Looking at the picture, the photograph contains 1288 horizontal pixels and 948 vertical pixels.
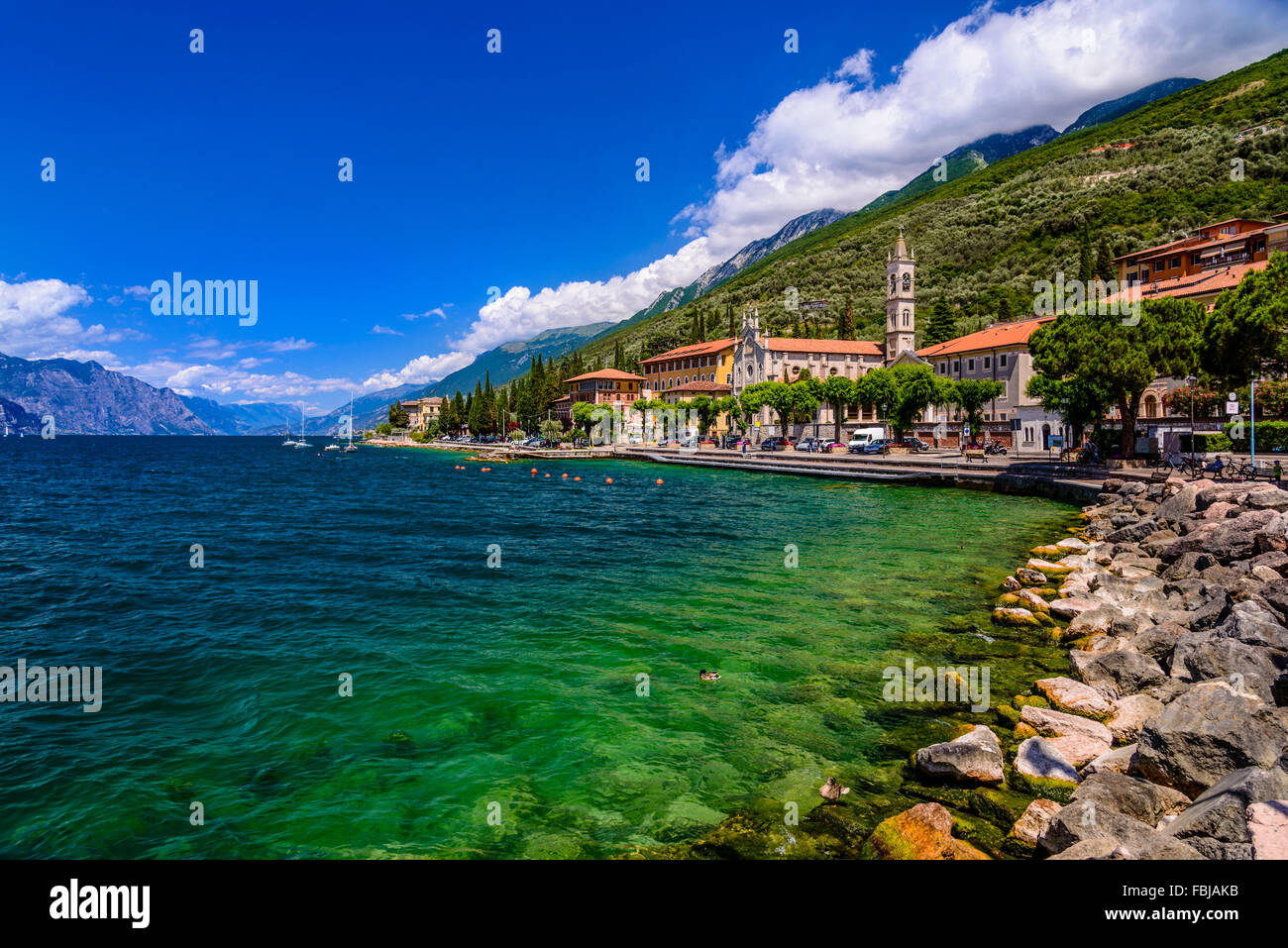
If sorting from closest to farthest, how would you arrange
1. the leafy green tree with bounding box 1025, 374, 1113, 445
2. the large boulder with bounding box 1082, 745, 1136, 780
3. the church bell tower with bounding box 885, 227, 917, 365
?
the large boulder with bounding box 1082, 745, 1136, 780 → the leafy green tree with bounding box 1025, 374, 1113, 445 → the church bell tower with bounding box 885, 227, 917, 365

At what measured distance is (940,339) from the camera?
99.2 meters

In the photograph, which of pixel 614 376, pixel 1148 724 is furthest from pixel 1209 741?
pixel 614 376

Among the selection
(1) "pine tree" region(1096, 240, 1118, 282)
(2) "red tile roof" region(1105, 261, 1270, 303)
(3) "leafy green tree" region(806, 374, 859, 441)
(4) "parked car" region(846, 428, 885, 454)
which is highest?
(1) "pine tree" region(1096, 240, 1118, 282)

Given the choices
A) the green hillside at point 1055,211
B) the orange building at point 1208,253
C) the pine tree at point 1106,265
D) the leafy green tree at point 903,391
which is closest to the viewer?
the orange building at point 1208,253

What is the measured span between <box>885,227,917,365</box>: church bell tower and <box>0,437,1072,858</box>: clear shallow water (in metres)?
71.7

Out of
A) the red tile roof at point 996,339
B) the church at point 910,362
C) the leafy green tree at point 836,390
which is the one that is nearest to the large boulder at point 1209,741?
the church at point 910,362

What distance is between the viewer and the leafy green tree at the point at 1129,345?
1361 inches

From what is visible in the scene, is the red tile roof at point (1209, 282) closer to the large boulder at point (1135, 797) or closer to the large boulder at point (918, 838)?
the large boulder at point (1135, 797)

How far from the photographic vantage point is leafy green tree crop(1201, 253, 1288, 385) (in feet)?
80.3

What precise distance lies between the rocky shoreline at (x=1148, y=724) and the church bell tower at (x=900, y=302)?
81.9 meters

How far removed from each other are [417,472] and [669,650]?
230 feet

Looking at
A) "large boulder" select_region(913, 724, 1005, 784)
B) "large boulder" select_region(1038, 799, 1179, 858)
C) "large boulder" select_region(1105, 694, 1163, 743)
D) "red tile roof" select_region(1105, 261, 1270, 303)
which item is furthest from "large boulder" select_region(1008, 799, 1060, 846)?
"red tile roof" select_region(1105, 261, 1270, 303)

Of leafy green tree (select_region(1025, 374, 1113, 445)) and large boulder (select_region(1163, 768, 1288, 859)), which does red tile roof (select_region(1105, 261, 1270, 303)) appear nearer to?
leafy green tree (select_region(1025, 374, 1113, 445))
